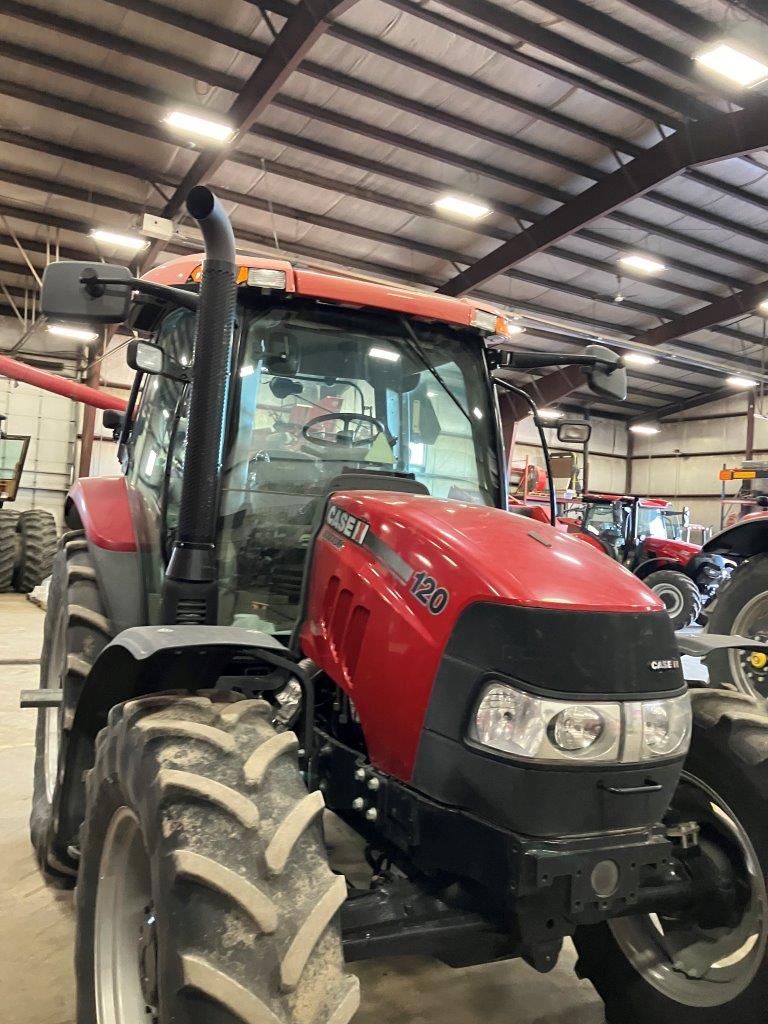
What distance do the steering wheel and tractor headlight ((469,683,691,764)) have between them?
1.19 metres

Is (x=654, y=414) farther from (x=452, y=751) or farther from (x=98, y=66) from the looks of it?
(x=452, y=751)

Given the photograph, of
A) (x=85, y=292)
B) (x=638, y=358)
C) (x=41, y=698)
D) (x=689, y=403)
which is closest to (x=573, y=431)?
(x=85, y=292)

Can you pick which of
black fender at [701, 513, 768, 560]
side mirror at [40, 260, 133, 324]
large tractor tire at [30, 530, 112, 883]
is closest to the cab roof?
side mirror at [40, 260, 133, 324]

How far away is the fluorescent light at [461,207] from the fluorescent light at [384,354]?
9.46 meters

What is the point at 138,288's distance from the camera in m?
2.15

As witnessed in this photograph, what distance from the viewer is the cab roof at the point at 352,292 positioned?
2467mm

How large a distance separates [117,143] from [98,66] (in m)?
1.64

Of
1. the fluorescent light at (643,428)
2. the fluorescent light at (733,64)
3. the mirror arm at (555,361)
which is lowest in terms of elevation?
the mirror arm at (555,361)

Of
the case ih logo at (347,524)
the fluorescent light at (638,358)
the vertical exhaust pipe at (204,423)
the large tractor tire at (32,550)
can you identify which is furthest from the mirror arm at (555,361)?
the fluorescent light at (638,358)

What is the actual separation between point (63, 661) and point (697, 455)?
2486cm

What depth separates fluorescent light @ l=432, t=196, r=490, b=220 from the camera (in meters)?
11.4

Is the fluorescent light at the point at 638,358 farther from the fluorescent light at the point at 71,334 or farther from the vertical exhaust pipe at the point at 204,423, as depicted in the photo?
the vertical exhaust pipe at the point at 204,423

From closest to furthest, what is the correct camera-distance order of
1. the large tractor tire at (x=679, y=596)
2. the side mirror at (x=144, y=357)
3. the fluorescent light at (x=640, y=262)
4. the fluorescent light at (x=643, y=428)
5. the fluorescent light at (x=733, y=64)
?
the side mirror at (x=144, y=357) → the fluorescent light at (x=733, y=64) → the large tractor tire at (x=679, y=596) → the fluorescent light at (x=640, y=262) → the fluorescent light at (x=643, y=428)

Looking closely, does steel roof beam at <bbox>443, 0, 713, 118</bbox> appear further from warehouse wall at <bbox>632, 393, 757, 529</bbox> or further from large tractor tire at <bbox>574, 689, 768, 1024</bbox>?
warehouse wall at <bbox>632, 393, 757, 529</bbox>
